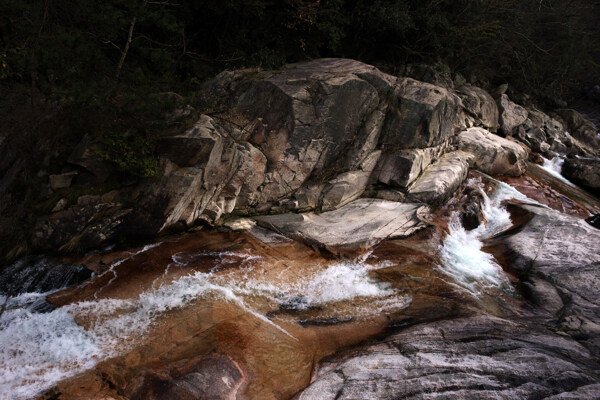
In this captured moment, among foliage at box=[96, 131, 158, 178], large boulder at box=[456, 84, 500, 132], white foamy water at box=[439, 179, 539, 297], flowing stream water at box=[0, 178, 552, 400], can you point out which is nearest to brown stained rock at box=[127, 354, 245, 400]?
flowing stream water at box=[0, 178, 552, 400]

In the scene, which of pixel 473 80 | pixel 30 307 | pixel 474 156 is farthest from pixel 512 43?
pixel 30 307

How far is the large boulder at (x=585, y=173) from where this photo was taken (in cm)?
1388

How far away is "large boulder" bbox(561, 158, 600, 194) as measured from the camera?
13.9m

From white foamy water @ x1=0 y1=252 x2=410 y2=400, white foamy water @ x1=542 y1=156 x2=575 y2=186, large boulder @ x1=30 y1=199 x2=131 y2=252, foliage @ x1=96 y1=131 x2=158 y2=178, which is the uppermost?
white foamy water @ x1=542 y1=156 x2=575 y2=186

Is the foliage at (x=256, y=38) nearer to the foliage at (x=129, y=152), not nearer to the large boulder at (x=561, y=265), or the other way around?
the foliage at (x=129, y=152)

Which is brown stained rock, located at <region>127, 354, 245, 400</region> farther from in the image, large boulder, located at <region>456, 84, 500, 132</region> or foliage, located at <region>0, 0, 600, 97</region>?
large boulder, located at <region>456, 84, 500, 132</region>

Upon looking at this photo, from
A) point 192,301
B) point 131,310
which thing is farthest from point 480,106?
point 131,310

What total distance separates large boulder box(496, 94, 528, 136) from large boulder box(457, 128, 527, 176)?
10.3 feet

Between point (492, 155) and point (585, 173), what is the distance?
4.82m

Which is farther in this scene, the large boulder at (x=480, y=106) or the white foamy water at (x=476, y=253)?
the large boulder at (x=480, y=106)

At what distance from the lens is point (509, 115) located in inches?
656

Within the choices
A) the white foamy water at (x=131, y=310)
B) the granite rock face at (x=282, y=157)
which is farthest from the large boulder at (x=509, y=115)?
the white foamy water at (x=131, y=310)

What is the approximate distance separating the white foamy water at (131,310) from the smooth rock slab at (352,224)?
0.71 m

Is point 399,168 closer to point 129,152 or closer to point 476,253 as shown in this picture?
point 476,253
